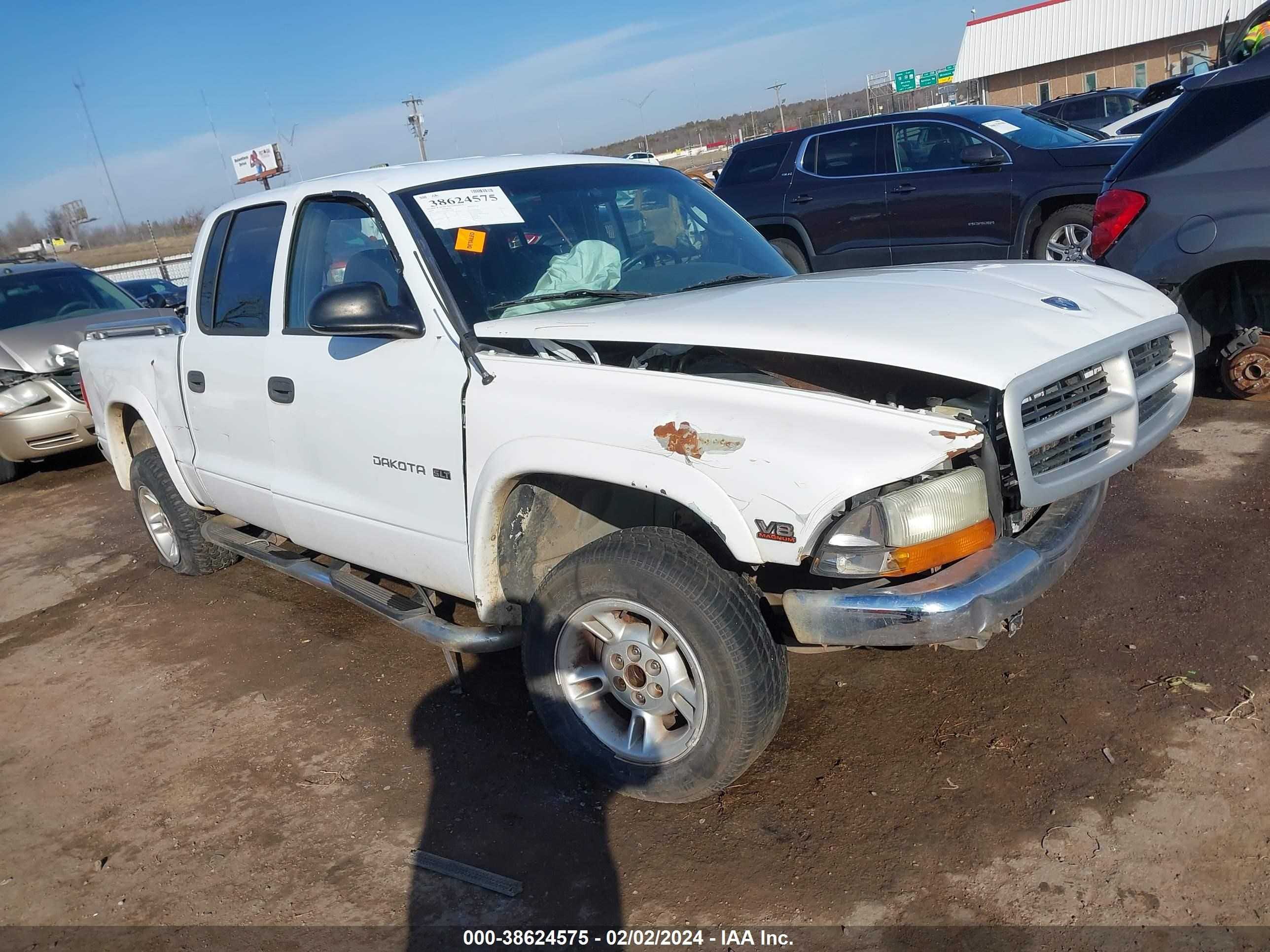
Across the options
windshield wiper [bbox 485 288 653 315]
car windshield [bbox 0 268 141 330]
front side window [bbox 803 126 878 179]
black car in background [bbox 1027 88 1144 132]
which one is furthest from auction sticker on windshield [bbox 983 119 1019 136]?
black car in background [bbox 1027 88 1144 132]

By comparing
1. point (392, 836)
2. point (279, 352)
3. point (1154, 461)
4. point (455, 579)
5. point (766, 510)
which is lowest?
point (1154, 461)

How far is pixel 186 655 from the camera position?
14.9 feet

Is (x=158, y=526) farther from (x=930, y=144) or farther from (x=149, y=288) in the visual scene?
(x=149, y=288)

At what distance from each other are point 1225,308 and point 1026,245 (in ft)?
10.3

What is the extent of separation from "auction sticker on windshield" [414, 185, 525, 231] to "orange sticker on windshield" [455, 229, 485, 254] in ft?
0.08

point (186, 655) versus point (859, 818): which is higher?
point (186, 655)

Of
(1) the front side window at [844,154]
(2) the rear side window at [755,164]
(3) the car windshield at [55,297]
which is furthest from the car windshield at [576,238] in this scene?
(3) the car windshield at [55,297]

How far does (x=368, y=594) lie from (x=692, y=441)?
5.90 feet

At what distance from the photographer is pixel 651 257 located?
3.74 metres

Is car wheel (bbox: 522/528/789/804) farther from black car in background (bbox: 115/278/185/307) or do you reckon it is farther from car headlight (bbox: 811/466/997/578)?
black car in background (bbox: 115/278/185/307)

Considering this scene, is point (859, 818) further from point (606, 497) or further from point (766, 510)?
point (606, 497)

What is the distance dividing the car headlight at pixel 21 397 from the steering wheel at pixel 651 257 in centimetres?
653

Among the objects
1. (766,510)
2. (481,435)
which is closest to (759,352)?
(766,510)

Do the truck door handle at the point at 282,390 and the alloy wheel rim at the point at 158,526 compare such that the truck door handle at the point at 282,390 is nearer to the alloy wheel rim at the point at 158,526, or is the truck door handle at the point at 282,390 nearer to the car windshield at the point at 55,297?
the alloy wheel rim at the point at 158,526
